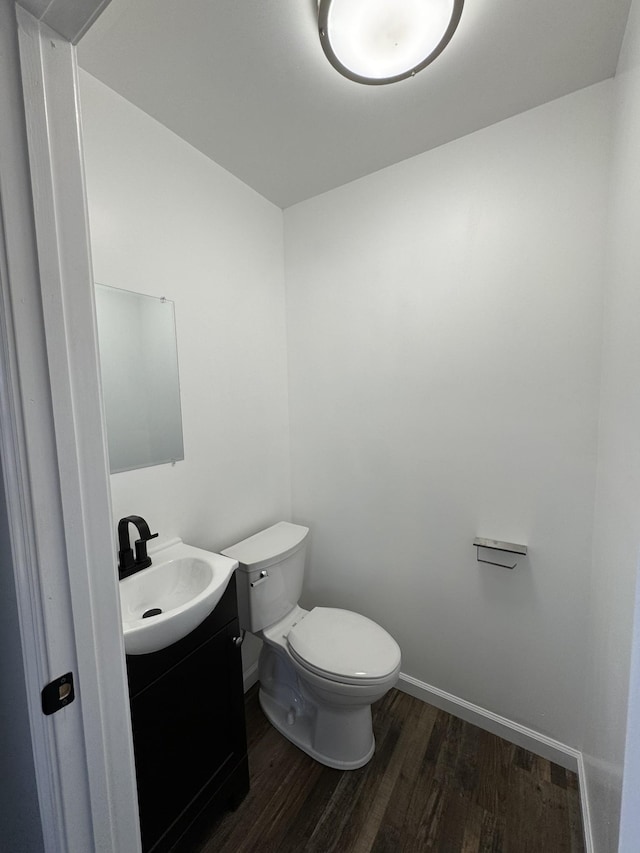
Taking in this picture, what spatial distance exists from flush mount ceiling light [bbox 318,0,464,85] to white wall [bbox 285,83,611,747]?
479mm

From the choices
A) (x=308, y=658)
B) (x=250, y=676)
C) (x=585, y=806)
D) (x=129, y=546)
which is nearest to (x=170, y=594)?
(x=129, y=546)

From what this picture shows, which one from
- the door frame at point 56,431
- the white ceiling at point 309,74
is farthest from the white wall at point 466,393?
the door frame at point 56,431

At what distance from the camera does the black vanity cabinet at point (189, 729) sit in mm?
917

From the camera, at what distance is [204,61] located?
1.05 m

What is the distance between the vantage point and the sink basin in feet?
2.88

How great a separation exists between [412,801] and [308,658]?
1.98ft

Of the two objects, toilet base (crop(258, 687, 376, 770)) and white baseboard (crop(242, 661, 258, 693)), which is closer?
toilet base (crop(258, 687, 376, 770))

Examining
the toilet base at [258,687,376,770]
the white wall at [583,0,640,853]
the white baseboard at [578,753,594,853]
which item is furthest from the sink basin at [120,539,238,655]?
the white baseboard at [578,753,594,853]

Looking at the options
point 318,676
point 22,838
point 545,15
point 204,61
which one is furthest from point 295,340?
point 22,838

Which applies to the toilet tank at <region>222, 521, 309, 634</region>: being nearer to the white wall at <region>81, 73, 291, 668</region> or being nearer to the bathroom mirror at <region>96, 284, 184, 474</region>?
the white wall at <region>81, 73, 291, 668</region>

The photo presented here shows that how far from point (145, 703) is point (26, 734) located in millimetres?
386

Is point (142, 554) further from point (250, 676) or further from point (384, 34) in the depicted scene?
point (384, 34)

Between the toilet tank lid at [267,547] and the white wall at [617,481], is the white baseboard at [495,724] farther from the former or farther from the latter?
the toilet tank lid at [267,547]

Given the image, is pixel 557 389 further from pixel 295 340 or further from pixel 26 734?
pixel 26 734
